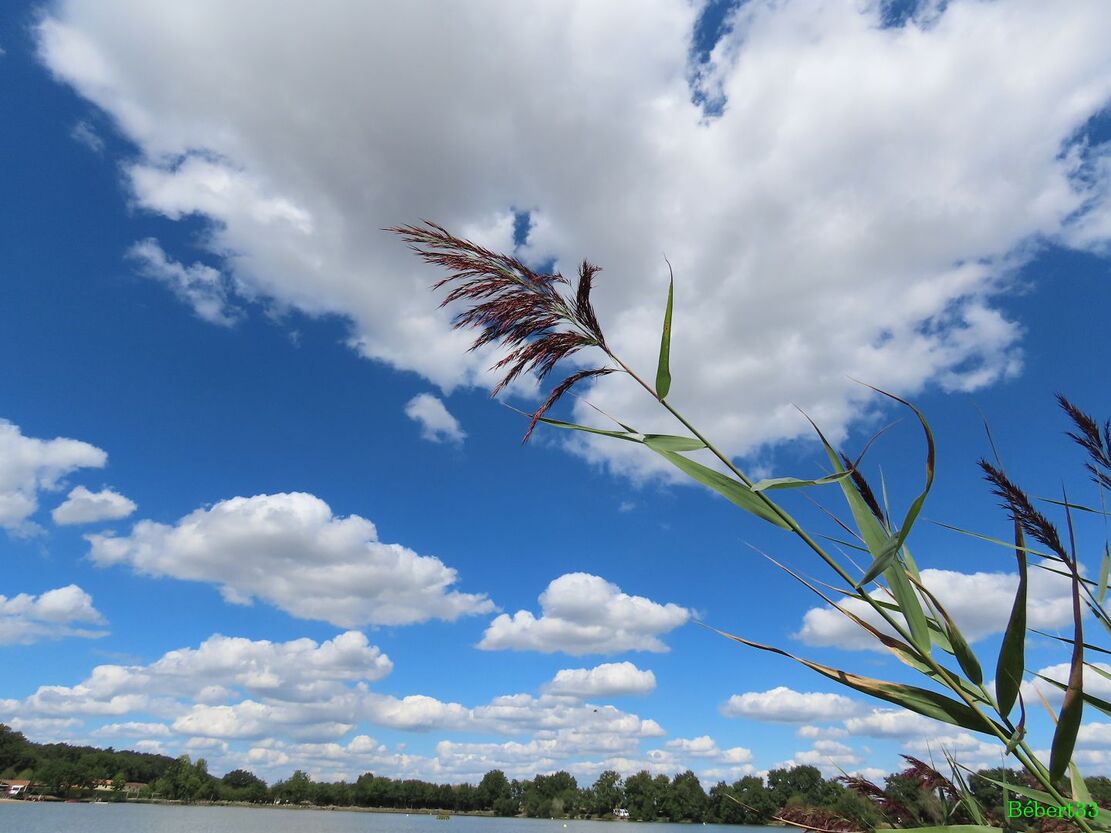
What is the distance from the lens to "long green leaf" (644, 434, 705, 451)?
196 cm

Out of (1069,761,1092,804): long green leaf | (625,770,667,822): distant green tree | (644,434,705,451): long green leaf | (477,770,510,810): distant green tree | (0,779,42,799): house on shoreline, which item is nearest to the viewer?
(1069,761,1092,804): long green leaf

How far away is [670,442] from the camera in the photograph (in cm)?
197

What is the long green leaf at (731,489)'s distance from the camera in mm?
1734

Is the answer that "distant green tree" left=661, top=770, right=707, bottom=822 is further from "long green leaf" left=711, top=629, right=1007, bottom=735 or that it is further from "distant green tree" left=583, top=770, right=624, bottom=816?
"long green leaf" left=711, top=629, right=1007, bottom=735

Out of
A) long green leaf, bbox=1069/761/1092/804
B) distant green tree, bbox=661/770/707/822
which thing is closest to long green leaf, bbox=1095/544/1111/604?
long green leaf, bbox=1069/761/1092/804

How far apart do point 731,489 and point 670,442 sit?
25cm

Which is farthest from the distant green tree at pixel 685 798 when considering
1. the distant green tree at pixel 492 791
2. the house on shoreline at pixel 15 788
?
the house on shoreline at pixel 15 788

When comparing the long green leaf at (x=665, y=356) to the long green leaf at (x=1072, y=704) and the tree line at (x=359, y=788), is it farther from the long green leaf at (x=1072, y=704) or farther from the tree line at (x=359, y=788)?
the tree line at (x=359, y=788)

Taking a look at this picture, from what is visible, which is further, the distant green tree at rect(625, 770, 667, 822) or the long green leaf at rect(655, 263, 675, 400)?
the distant green tree at rect(625, 770, 667, 822)

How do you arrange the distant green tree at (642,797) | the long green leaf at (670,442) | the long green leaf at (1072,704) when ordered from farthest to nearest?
the distant green tree at (642,797) → the long green leaf at (670,442) → the long green leaf at (1072,704)

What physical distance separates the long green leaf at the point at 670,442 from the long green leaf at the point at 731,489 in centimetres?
8

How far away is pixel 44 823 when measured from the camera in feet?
233

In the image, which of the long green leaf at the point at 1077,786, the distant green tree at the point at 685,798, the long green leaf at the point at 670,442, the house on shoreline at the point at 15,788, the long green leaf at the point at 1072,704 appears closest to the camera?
the long green leaf at the point at 1072,704

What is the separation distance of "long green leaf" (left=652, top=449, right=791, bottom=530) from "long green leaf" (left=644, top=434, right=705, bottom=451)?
8cm
